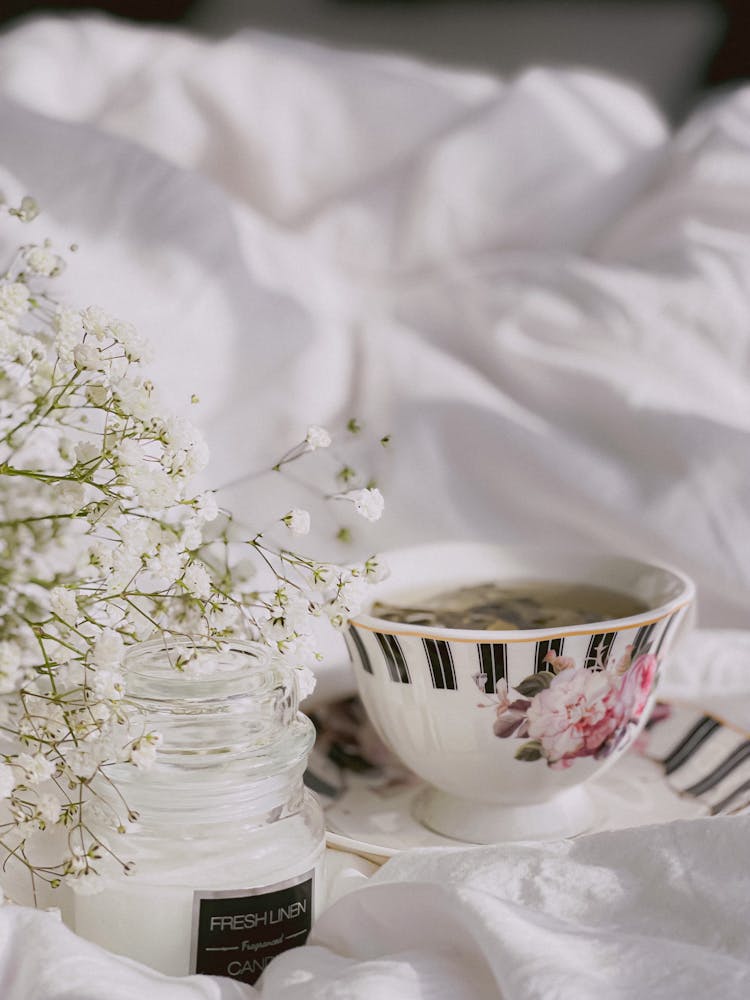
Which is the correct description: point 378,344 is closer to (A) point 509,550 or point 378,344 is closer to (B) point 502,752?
(A) point 509,550

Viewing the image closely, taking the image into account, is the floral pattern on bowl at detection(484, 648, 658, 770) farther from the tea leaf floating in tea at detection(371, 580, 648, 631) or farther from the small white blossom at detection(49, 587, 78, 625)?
the small white blossom at detection(49, 587, 78, 625)

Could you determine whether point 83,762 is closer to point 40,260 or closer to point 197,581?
point 197,581

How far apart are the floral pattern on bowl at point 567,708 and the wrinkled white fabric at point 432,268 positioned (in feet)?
0.58

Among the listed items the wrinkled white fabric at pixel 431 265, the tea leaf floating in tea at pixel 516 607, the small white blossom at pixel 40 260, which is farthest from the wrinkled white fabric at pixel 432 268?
the small white blossom at pixel 40 260

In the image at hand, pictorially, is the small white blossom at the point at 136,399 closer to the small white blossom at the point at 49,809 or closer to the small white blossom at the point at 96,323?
the small white blossom at the point at 96,323

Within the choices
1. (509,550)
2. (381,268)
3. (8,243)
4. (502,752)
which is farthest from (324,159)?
(502,752)

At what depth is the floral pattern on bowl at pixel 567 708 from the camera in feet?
1.90

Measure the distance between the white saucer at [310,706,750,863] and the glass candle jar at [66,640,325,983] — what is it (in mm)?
133

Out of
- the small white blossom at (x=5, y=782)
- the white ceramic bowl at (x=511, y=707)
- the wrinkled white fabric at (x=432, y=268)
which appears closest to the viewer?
the small white blossom at (x=5, y=782)

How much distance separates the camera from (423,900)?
17.0 inches

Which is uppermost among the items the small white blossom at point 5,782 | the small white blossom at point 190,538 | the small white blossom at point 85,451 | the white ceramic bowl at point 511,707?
the small white blossom at point 85,451

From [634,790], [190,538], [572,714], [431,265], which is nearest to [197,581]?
[190,538]

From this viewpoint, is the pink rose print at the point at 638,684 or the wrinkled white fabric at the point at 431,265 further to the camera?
the wrinkled white fabric at the point at 431,265

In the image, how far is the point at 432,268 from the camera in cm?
104
